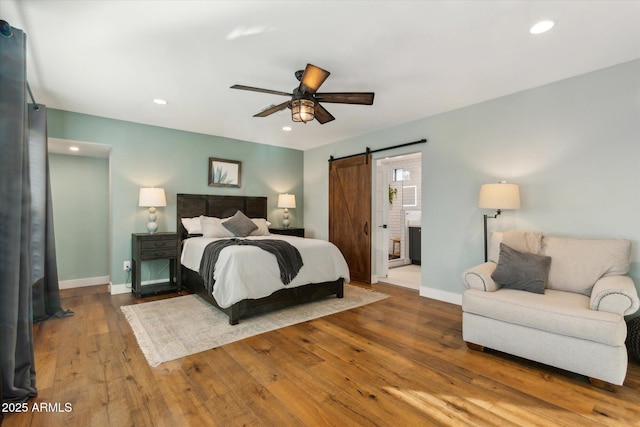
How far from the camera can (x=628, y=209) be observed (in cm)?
281

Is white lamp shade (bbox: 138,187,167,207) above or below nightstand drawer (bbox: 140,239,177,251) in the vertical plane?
above

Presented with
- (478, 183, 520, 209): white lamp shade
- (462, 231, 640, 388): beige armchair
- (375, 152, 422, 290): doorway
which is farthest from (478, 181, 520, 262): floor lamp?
(375, 152, 422, 290): doorway

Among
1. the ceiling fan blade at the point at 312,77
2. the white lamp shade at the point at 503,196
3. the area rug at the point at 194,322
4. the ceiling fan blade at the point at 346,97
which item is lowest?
the area rug at the point at 194,322

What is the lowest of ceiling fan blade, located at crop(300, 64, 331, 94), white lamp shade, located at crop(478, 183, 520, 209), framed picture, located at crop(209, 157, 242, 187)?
white lamp shade, located at crop(478, 183, 520, 209)

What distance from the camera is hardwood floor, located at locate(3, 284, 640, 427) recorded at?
1.81 metres

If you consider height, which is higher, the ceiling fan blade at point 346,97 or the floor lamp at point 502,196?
the ceiling fan blade at point 346,97

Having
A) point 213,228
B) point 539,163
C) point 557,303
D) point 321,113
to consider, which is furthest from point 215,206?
point 557,303

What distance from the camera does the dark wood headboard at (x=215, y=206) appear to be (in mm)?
5066

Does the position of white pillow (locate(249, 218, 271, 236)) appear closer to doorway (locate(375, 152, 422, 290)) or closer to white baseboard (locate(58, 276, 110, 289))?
doorway (locate(375, 152, 422, 290))

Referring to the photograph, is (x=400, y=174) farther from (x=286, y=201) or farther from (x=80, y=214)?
(x=80, y=214)

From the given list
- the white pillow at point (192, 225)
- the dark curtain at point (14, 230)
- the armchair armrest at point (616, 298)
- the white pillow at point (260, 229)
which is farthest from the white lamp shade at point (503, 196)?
the white pillow at point (192, 225)

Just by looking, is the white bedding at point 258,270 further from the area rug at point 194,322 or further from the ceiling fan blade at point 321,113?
the ceiling fan blade at point 321,113

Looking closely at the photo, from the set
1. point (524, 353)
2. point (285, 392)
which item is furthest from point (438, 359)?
point (285, 392)

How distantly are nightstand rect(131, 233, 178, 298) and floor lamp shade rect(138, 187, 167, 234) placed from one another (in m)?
0.23
